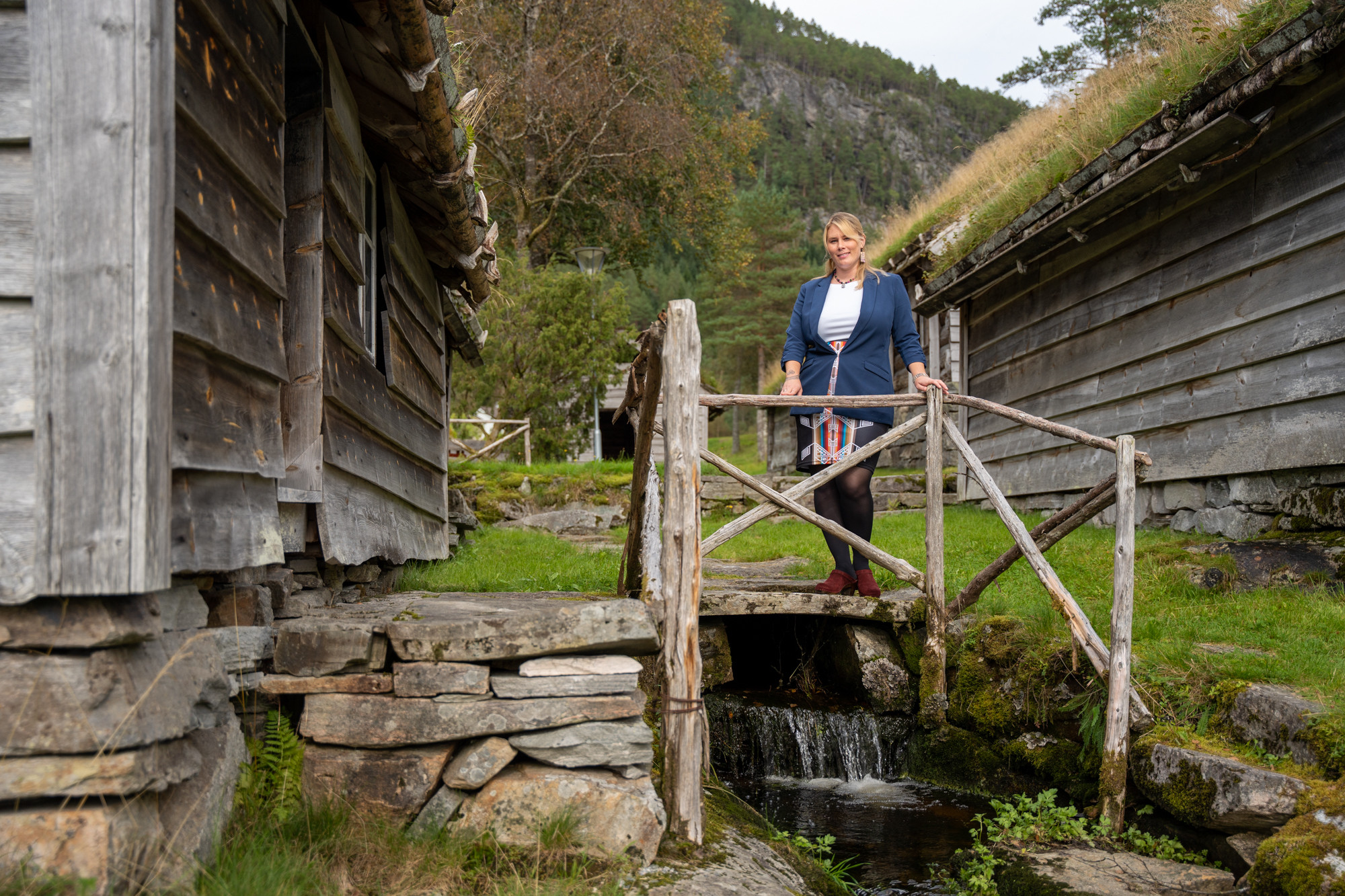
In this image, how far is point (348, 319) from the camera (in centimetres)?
375

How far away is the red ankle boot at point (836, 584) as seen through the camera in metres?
4.89

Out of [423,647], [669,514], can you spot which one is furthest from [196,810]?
[669,514]

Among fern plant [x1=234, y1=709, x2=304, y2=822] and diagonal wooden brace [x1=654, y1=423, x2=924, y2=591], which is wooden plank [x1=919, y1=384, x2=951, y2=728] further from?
fern plant [x1=234, y1=709, x2=304, y2=822]

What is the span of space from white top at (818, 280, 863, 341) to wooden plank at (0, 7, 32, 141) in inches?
140

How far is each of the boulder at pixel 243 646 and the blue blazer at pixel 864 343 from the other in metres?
2.79

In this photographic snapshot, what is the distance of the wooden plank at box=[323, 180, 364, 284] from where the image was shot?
3475mm

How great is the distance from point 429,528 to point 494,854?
3.55 m

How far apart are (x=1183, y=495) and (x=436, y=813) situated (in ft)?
19.8

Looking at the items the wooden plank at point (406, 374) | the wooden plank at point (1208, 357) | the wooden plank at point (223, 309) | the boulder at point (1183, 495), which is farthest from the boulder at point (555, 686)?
the boulder at point (1183, 495)

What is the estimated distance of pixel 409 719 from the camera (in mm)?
2668

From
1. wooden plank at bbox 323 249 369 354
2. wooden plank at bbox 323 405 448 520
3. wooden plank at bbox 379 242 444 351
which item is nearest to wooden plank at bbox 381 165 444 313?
wooden plank at bbox 379 242 444 351

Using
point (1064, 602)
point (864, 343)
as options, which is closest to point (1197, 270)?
point (864, 343)

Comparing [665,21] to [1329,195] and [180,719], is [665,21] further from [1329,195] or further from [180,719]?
[180,719]

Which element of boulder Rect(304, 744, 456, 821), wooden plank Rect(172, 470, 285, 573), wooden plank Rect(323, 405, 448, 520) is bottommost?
boulder Rect(304, 744, 456, 821)
